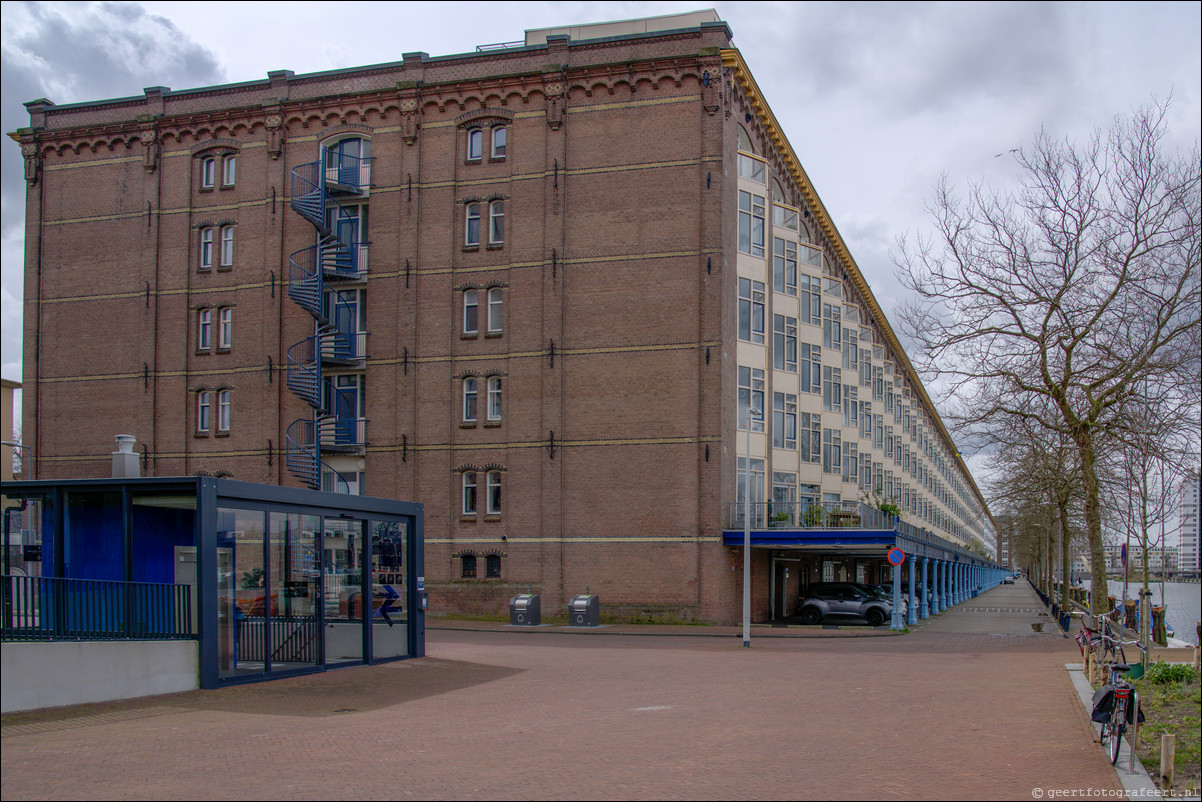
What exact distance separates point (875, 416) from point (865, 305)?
43.9 feet

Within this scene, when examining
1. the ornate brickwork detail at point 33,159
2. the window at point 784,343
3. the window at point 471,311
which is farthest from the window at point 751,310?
the ornate brickwork detail at point 33,159

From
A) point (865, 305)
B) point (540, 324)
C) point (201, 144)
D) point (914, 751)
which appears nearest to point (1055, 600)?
point (865, 305)

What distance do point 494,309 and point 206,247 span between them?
1289 cm

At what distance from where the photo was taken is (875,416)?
201 feet

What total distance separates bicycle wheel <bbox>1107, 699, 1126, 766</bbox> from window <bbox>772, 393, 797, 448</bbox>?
3108 cm

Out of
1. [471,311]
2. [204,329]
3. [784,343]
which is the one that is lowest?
[784,343]

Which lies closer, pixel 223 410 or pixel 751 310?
pixel 751 310

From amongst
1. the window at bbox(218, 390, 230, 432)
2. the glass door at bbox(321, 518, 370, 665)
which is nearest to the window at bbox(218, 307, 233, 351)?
the window at bbox(218, 390, 230, 432)

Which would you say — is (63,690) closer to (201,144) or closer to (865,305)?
(201,144)

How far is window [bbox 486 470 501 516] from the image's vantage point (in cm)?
3912

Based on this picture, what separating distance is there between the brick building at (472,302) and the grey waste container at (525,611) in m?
2.53

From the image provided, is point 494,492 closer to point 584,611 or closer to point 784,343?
point 584,611

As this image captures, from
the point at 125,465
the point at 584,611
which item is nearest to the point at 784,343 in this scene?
the point at 584,611

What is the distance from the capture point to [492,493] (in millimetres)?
39219
